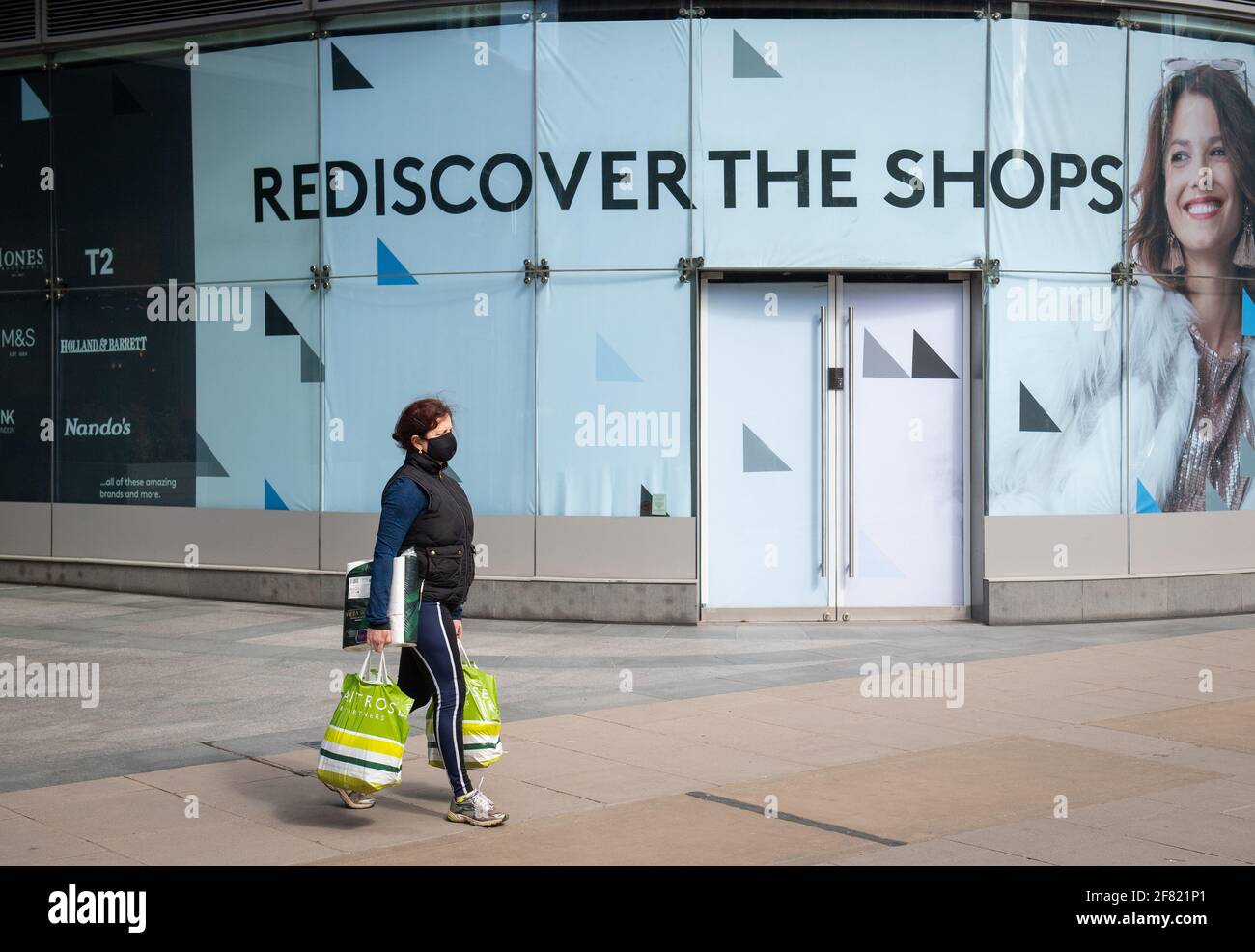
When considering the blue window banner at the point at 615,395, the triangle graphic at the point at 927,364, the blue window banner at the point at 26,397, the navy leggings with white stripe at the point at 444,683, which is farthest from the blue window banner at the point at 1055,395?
the blue window banner at the point at 26,397

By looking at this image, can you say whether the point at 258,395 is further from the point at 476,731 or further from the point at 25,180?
the point at 476,731

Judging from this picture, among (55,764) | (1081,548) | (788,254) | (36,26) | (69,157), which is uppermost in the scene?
(36,26)

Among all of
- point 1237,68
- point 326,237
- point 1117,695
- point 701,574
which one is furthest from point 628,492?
point 1237,68


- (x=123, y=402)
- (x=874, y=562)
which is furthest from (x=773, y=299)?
(x=123, y=402)

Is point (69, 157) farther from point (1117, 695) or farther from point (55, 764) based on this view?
point (1117, 695)

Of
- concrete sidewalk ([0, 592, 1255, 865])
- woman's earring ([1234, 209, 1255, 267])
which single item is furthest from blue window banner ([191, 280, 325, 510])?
woman's earring ([1234, 209, 1255, 267])

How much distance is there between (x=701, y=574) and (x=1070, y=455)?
375 cm

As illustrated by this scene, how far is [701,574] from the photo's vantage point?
13.8 meters

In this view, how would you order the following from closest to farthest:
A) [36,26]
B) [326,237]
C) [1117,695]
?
[1117,695] < [326,237] < [36,26]

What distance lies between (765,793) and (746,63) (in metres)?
8.46

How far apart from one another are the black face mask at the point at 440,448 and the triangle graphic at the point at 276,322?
8426 millimetres

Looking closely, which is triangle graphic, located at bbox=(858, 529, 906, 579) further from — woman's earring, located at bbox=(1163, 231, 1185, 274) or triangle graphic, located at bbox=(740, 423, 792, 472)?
woman's earring, located at bbox=(1163, 231, 1185, 274)

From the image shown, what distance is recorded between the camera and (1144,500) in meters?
14.1

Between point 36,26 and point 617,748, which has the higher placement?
point 36,26
